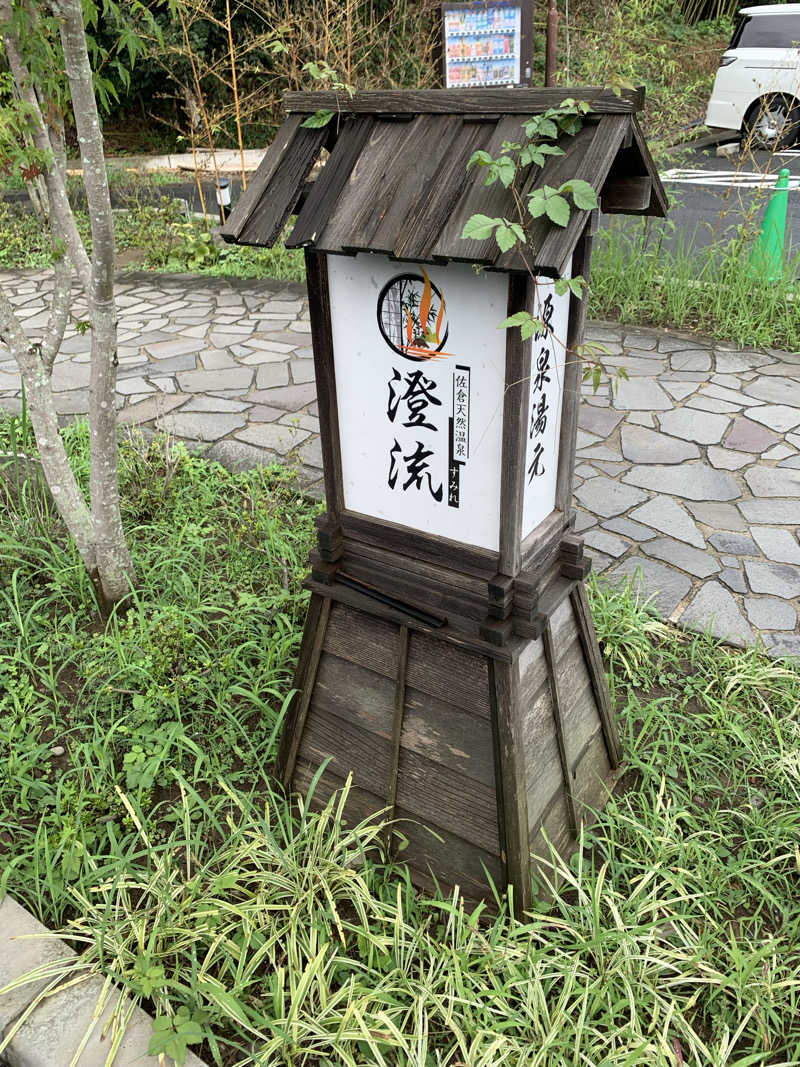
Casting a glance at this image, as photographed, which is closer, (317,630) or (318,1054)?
(318,1054)

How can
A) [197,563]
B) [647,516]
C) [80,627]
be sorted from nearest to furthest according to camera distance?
[80,627], [197,563], [647,516]

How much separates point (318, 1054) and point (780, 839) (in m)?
1.46

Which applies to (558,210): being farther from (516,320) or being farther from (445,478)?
(445,478)

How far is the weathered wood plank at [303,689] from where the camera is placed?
7.39ft

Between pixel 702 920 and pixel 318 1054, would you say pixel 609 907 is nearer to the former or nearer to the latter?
pixel 702 920

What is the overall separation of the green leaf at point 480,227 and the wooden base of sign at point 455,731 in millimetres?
934

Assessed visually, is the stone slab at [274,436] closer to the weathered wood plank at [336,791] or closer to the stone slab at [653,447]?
the stone slab at [653,447]

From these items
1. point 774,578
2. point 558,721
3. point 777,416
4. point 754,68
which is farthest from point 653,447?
point 754,68

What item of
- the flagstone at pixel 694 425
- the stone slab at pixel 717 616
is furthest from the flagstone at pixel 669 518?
the flagstone at pixel 694 425

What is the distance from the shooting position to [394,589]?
2.07 metres

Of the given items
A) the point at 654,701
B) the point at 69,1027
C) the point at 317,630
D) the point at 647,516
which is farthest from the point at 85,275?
the point at 647,516

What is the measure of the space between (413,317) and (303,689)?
3.83ft

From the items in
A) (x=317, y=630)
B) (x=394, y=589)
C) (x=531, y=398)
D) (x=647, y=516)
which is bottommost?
(x=647, y=516)

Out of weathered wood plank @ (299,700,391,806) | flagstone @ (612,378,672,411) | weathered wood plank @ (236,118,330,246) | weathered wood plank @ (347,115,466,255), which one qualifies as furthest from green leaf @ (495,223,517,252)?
flagstone @ (612,378,672,411)
